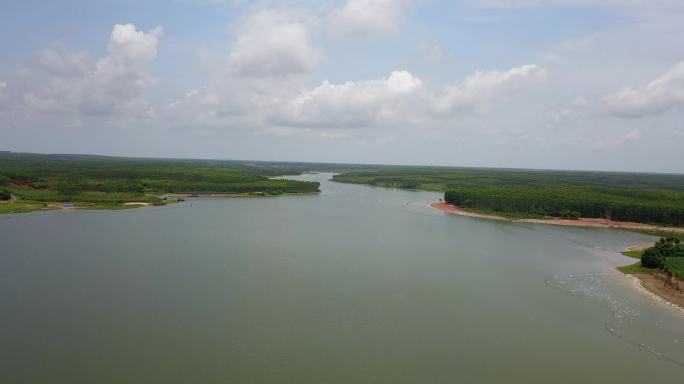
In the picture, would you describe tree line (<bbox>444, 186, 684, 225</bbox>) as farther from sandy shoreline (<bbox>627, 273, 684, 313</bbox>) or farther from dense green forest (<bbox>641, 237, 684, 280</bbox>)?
sandy shoreline (<bbox>627, 273, 684, 313</bbox>)

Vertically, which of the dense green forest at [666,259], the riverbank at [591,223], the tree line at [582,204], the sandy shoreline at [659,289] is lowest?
the sandy shoreline at [659,289]

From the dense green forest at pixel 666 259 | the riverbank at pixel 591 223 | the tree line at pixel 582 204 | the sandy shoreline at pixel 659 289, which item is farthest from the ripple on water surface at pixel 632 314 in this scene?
the tree line at pixel 582 204

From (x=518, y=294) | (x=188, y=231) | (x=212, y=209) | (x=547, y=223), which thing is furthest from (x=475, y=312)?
(x=212, y=209)

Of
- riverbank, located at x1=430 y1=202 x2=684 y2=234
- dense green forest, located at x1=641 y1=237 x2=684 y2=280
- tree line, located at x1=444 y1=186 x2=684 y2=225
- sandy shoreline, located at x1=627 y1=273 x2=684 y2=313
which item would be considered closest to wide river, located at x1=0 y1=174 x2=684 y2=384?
sandy shoreline, located at x1=627 y1=273 x2=684 y2=313

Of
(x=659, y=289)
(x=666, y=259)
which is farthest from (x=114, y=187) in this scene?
(x=666, y=259)

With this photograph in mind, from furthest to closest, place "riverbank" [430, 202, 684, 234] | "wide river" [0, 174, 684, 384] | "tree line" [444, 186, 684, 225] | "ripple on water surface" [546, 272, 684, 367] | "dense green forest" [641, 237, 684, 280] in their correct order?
"tree line" [444, 186, 684, 225]
"riverbank" [430, 202, 684, 234]
"dense green forest" [641, 237, 684, 280]
"ripple on water surface" [546, 272, 684, 367]
"wide river" [0, 174, 684, 384]

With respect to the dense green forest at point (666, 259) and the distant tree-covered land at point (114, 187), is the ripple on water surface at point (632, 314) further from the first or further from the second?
the distant tree-covered land at point (114, 187)

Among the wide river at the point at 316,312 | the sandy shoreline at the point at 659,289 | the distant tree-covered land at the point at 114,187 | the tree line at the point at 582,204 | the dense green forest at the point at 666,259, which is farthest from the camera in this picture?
the distant tree-covered land at the point at 114,187

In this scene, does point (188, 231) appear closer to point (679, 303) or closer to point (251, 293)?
point (251, 293)

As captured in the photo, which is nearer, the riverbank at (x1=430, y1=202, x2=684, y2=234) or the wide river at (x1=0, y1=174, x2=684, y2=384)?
the wide river at (x1=0, y1=174, x2=684, y2=384)
